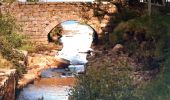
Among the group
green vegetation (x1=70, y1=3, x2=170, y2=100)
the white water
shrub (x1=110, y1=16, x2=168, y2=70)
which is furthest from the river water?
shrub (x1=110, y1=16, x2=168, y2=70)

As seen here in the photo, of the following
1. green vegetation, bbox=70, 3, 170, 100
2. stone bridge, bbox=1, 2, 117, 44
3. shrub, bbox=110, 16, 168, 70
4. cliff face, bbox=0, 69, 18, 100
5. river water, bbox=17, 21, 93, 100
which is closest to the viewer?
green vegetation, bbox=70, 3, 170, 100

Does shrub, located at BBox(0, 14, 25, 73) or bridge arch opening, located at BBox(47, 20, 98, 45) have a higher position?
shrub, located at BBox(0, 14, 25, 73)

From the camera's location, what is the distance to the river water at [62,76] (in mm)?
23586

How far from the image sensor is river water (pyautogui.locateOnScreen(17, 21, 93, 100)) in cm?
2359

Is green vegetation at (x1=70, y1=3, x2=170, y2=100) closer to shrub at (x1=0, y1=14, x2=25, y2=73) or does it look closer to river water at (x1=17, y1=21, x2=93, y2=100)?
river water at (x1=17, y1=21, x2=93, y2=100)

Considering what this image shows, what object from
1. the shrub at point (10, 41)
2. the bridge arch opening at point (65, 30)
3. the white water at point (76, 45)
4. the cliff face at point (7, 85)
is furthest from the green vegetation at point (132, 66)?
the bridge arch opening at point (65, 30)

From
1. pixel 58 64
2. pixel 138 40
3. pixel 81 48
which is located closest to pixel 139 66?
pixel 138 40

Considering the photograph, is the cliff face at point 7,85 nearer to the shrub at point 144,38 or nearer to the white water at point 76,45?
the shrub at point 144,38

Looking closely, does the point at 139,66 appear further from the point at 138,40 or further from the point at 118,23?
the point at 118,23

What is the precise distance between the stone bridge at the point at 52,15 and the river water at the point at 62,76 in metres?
1.78

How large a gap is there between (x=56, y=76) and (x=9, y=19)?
5.63m

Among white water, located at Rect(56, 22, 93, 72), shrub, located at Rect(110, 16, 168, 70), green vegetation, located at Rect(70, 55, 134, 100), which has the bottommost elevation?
white water, located at Rect(56, 22, 93, 72)

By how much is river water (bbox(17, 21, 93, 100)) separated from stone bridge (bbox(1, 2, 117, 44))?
5.83ft

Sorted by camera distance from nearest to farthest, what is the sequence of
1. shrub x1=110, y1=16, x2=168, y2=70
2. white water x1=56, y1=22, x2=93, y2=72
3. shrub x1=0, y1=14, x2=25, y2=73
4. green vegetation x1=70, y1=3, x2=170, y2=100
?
green vegetation x1=70, y1=3, x2=170, y2=100, shrub x1=110, y1=16, x2=168, y2=70, shrub x1=0, y1=14, x2=25, y2=73, white water x1=56, y1=22, x2=93, y2=72
